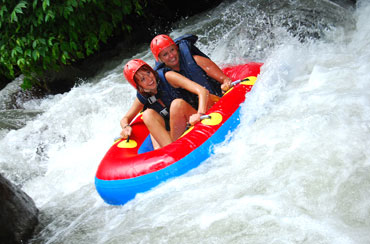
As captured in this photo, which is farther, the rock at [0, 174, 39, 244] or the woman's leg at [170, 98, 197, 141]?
the woman's leg at [170, 98, 197, 141]

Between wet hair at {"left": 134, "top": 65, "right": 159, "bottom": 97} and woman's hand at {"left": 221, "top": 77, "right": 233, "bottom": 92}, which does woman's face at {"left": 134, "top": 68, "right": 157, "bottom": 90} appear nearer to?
wet hair at {"left": 134, "top": 65, "right": 159, "bottom": 97}

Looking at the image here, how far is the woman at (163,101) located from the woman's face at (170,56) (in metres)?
0.21

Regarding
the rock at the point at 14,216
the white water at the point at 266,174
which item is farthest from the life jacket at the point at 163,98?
the rock at the point at 14,216

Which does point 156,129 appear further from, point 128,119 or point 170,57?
point 170,57

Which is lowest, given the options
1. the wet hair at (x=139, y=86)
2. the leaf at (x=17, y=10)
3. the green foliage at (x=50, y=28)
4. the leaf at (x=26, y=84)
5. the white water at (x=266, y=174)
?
the white water at (x=266, y=174)

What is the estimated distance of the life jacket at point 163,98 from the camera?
11.5ft

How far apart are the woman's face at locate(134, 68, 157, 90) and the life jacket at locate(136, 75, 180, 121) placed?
0.30ft

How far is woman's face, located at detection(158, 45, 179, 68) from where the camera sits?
357cm

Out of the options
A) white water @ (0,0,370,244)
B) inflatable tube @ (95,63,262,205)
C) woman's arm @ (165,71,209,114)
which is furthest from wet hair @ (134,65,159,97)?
white water @ (0,0,370,244)

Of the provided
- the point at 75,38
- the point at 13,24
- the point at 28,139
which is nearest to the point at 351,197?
the point at 28,139

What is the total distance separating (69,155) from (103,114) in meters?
0.77

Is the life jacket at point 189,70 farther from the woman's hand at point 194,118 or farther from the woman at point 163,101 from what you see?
the woman's hand at point 194,118

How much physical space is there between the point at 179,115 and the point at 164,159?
1.76 ft

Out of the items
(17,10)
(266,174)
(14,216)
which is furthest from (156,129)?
(17,10)
